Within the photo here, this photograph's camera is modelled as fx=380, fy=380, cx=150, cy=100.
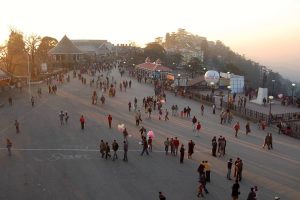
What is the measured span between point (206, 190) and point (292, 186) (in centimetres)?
425

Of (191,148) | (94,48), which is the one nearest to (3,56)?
(191,148)

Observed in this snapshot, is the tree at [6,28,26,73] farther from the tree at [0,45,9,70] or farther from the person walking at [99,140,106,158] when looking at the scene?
the person walking at [99,140,106,158]

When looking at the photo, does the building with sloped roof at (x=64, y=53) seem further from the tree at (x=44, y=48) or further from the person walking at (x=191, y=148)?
the person walking at (x=191, y=148)

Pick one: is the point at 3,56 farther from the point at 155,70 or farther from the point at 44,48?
the point at 44,48

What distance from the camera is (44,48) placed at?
96.0 m

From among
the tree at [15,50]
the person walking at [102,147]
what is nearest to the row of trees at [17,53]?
the tree at [15,50]

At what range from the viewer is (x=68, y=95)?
4169cm

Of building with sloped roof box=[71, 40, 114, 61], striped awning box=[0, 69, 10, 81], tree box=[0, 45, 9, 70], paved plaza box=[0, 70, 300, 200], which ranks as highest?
building with sloped roof box=[71, 40, 114, 61]

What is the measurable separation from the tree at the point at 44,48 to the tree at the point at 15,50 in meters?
16.5

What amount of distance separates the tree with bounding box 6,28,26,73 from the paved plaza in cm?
3520

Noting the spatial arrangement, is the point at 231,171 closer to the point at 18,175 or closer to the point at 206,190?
the point at 206,190

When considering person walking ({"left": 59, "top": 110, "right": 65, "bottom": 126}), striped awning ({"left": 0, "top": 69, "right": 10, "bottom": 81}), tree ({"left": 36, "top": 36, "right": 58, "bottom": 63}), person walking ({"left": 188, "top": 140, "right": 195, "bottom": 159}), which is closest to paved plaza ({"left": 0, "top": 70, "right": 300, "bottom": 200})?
person walking ({"left": 188, "top": 140, "right": 195, "bottom": 159})

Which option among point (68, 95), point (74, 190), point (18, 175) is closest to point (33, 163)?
point (18, 175)

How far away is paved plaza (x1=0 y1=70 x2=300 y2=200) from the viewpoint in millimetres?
15953
